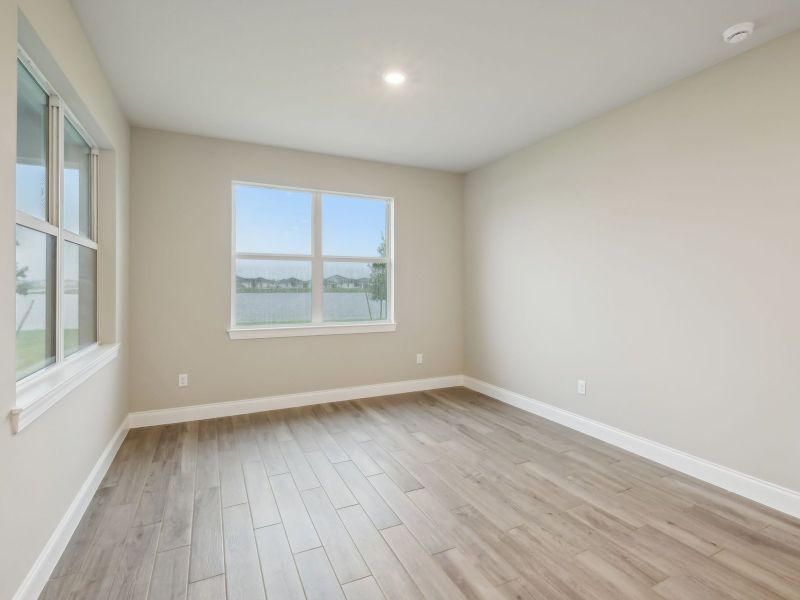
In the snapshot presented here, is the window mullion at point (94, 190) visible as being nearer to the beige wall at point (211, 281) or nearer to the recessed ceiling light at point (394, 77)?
the beige wall at point (211, 281)

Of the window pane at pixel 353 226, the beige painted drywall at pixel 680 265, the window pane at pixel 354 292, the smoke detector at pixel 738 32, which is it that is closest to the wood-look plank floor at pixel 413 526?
the beige painted drywall at pixel 680 265

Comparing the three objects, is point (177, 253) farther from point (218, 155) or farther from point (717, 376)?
point (717, 376)

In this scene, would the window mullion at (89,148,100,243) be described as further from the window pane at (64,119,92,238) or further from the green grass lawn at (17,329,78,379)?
the green grass lawn at (17,329,78,379)

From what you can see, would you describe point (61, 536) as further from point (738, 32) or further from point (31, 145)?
point (738, 32)

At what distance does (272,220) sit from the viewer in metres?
4.04

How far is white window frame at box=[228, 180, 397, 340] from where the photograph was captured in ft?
12.5

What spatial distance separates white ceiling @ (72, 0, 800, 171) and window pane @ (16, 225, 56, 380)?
47.5 inches

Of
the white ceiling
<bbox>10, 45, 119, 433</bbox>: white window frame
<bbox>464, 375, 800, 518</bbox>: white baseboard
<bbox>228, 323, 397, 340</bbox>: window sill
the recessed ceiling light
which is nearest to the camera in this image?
<bbox>10, 45, 119, 433</bbox>: white window frame

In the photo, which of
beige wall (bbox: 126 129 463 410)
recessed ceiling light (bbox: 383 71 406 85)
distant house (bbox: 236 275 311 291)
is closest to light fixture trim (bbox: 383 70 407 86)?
recessed ceiling light (bbox: 383 71 406 85)

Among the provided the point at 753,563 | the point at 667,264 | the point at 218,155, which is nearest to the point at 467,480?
the point at 753,563

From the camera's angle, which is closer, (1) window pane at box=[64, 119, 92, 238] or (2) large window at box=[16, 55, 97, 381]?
(2) large window at box=[16, 55, 97, 381]

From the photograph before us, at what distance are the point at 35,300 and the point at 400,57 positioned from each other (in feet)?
7.58

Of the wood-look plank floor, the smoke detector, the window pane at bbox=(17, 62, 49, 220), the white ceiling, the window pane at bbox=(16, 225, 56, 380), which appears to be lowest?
the wood-look plank floor

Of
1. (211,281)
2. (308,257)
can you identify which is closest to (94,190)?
(211,281)
